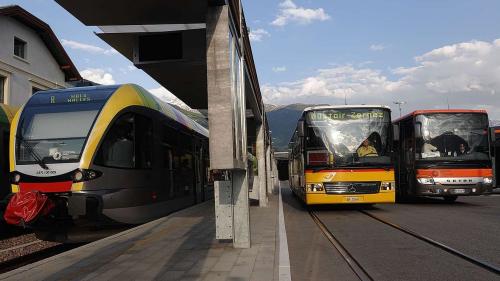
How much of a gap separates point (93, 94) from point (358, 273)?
23.2 ft

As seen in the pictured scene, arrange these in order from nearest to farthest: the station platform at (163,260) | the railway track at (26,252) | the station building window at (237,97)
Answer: the station platform at (163,260), the station building window at (237,97), the railway track at (26,252)

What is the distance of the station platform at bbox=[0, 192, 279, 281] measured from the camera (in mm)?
5941

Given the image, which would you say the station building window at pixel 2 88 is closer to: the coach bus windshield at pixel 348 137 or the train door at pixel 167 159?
the train door at pixel 167 159

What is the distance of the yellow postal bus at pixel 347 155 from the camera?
540 inches

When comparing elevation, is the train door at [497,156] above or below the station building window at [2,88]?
below

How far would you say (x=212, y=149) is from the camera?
6777 mm

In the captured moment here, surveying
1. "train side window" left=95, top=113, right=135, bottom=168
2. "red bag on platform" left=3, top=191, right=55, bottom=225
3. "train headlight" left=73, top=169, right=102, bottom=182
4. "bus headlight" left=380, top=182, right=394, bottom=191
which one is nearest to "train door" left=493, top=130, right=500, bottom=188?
"bus headlight" left=380, top=182, right=394, bottom=191

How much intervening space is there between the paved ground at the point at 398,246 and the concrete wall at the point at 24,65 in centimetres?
1929

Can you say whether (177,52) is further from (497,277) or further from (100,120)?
(497,277)

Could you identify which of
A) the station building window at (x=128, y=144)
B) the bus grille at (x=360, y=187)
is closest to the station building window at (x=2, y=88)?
the station building window at (x=128, y=144)

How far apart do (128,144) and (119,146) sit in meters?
0.36

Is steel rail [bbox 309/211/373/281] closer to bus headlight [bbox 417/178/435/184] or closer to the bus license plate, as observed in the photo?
the bus license plate

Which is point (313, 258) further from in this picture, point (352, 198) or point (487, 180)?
point (487, 180)

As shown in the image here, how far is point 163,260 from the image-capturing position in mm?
6848
